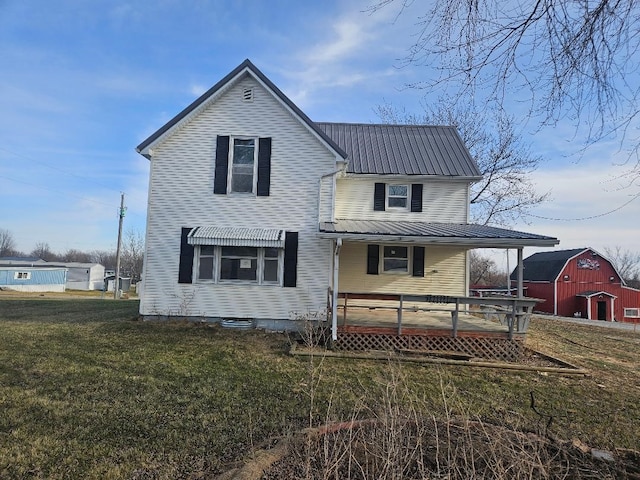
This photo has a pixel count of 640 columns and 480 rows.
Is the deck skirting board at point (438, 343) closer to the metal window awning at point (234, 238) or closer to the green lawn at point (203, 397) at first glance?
the green lawn at point (203, 397)

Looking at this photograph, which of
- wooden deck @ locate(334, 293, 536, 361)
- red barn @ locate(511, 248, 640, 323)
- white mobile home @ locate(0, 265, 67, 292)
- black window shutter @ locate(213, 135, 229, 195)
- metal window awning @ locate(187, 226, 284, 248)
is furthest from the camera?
white mobile home @ locate(0, 265, 67, 292)

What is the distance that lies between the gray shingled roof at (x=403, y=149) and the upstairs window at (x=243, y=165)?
11.7 feet

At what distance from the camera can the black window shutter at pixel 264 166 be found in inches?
467

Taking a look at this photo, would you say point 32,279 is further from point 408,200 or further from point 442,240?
point 442,240

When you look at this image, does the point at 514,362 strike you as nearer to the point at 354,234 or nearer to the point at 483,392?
the point at 483,392

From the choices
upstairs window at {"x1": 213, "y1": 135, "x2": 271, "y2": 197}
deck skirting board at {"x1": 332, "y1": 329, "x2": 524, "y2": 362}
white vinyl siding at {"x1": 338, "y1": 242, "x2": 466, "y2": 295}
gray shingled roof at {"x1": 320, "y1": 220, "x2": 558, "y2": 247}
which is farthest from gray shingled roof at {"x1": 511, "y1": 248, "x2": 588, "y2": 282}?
upstairs window at {"x1": 213, "y1": 135, "x2": 271, "y2": 197}

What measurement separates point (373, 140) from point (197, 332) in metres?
9.72

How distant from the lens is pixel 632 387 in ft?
24.7

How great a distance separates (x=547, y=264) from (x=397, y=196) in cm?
3175

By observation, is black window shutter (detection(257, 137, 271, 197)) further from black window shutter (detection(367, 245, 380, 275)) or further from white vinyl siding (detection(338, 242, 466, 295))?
black window shutter (detection(367, 245, 380, 275))

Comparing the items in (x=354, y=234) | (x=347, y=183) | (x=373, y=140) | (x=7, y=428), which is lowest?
(x=7, y=428)

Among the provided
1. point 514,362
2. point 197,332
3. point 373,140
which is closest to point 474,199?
point 373,140

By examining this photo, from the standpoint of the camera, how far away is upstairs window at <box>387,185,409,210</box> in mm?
13859

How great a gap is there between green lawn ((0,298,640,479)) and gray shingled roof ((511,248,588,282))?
97.0 feet
